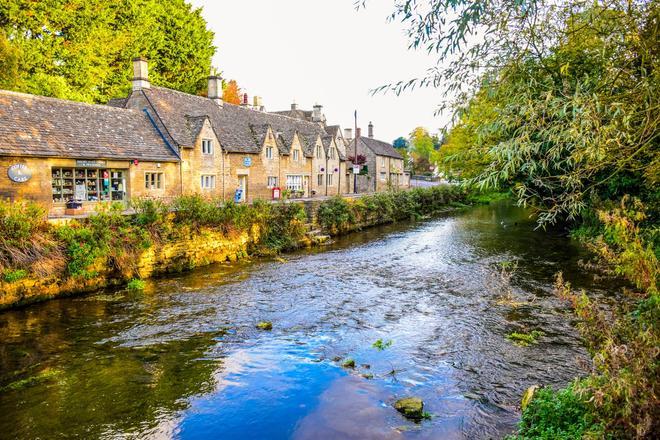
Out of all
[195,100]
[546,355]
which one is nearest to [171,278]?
[546,355]

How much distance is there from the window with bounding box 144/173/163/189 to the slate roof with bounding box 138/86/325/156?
2.66m

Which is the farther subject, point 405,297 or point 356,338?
point 405,297

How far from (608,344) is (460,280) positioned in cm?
1235

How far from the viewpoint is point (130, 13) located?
38.6 meters

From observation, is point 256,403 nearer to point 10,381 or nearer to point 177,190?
point 10,381

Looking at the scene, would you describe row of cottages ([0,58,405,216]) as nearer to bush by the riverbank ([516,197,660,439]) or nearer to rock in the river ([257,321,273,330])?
rock in the river ([257,321,273,330])

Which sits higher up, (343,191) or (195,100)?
(195,100)

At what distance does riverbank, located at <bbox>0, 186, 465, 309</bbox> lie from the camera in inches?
549

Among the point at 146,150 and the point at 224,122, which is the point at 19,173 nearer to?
the point at 146,150

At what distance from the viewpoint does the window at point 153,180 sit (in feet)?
88.4

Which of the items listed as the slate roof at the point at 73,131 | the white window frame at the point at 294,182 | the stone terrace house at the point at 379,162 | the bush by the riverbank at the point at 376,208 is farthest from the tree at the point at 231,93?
the slate roof at the point at 73,131

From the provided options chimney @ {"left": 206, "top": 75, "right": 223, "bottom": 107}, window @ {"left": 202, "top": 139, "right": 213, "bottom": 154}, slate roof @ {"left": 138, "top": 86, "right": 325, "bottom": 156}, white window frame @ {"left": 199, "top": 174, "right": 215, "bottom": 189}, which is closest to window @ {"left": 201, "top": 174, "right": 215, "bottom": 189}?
white window frame @ {"left": 199, "top": 174, "right": 215, "bottom": 189}

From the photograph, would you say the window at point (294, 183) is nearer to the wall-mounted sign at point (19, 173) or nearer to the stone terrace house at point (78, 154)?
the stone terrace house at point (78, 154)

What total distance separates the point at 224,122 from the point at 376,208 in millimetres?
13489
